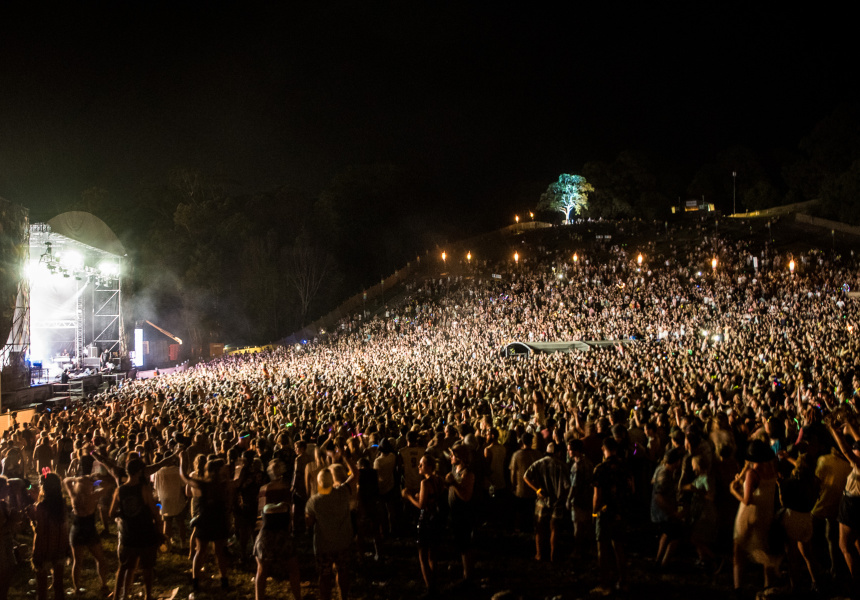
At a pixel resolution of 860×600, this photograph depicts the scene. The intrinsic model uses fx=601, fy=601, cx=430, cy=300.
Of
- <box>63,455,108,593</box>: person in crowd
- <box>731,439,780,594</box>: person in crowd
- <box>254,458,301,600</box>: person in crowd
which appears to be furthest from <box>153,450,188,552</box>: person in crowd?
<box>731,439,780,594</box>: person in crowd

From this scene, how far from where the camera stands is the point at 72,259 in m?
23.5

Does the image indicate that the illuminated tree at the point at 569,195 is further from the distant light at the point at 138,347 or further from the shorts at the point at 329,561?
the shorts at the point at 329,561

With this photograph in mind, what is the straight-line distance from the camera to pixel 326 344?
28.9 m

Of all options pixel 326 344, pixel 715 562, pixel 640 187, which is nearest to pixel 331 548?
pixel 715 562

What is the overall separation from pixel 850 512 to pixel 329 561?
4.11 meters

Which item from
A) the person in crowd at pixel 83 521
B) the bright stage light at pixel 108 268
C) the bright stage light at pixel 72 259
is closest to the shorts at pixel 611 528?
the person in crowd at pixel 83 521

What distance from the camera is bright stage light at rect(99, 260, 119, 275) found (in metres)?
25.5

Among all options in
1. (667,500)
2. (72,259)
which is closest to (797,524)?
(667,500)

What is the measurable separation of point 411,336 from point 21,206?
49.7ft

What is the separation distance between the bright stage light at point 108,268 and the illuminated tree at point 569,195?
49.8 metres

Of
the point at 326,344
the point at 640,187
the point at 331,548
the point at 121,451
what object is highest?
the point at 640,187

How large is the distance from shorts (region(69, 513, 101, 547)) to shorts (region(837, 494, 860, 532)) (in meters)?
6.35

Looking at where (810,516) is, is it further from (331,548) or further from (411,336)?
(411,336)

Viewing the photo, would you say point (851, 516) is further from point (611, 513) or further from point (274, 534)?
point (274, 534)
